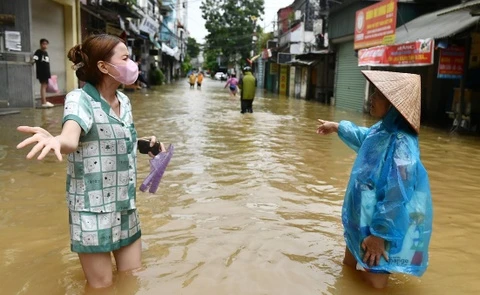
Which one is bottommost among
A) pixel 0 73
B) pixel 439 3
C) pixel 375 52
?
pixel 0 73

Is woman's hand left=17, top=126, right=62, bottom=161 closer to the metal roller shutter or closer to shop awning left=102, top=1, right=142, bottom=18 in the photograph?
the metal roller shutter

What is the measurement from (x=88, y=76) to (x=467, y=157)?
7130 millimetres

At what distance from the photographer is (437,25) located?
12156 mm

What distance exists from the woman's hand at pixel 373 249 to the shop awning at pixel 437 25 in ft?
26.8

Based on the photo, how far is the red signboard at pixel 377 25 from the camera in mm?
13478

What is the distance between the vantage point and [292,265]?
3334 millimetres

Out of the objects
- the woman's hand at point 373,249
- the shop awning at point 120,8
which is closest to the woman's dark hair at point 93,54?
the woman's hand at point 373,249

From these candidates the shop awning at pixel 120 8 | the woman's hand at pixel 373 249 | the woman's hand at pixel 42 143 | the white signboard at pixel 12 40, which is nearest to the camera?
the woman's hand at pixel 42 143

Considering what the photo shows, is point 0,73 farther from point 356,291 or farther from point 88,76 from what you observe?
point 356,291

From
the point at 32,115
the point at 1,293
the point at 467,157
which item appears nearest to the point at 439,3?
the point at 467,157

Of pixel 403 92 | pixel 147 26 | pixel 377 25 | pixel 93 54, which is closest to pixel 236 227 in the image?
pixel 403 92

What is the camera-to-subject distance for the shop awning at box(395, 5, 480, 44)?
10109mm

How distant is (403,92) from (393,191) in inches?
22.8

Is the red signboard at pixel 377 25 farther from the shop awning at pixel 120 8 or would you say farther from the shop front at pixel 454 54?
the shop awning at pixel 120 8
